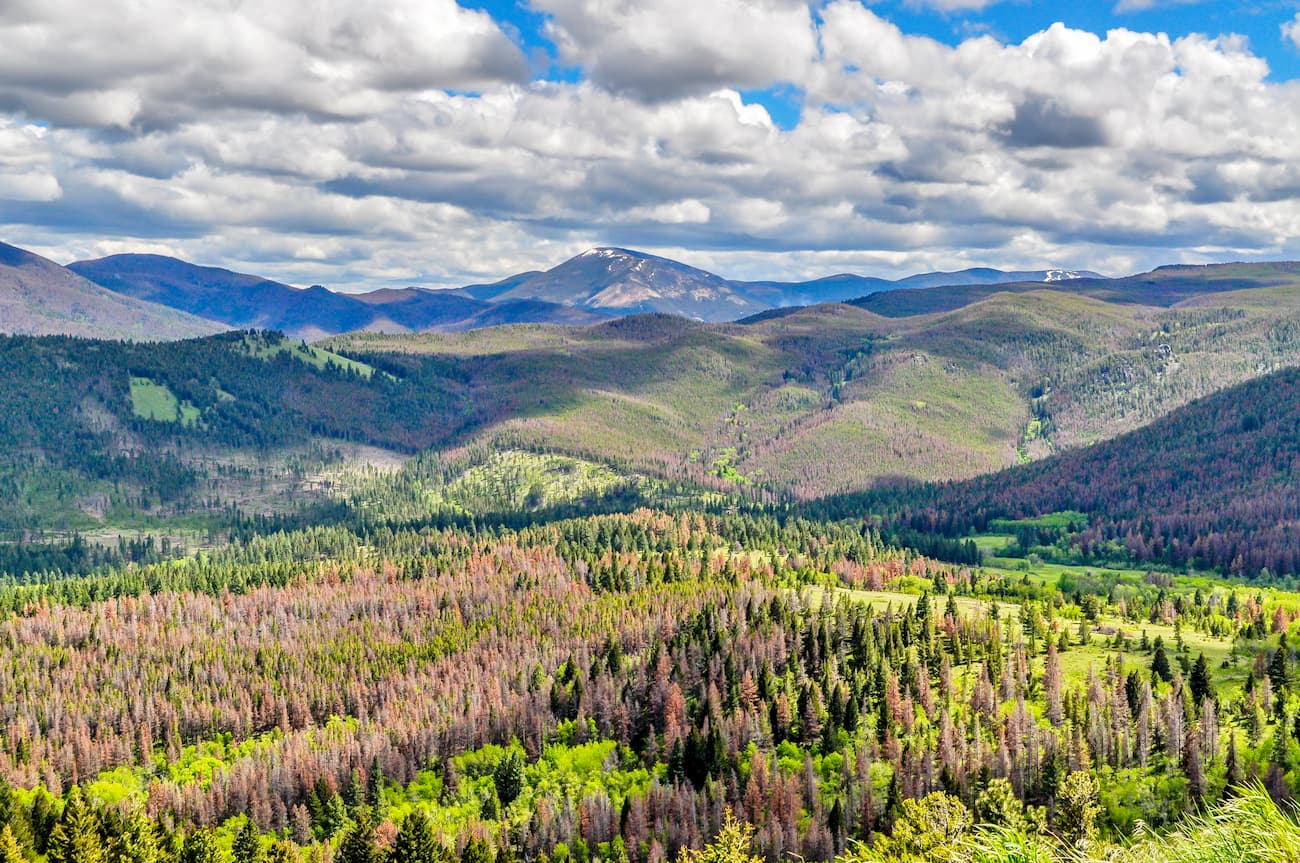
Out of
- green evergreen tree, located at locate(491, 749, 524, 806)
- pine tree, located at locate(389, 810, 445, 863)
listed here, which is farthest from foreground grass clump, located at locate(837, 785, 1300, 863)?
green evergreen tree, located at locate(491, 749, 524, 806)

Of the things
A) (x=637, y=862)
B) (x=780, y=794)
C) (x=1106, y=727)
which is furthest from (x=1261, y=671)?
(x=637, y=862)

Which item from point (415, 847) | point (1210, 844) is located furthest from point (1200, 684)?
point (1210, 844)

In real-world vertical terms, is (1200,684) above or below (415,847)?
above

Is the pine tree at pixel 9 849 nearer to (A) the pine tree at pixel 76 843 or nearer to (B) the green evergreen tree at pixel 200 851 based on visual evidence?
(A) the pine tree at pixel 76 843

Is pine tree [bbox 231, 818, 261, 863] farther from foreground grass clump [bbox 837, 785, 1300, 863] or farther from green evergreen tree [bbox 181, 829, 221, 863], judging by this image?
foreground grass clump [bbox 837, 785, 1300, 863]

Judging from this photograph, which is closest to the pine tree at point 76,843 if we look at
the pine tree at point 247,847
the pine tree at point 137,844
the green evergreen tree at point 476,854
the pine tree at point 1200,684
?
the pine tree at point 137,844

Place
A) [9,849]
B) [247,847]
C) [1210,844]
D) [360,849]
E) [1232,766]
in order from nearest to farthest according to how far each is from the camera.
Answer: [1210,844]
[9,849]
[360,849]
[1232,766]
[247,847]

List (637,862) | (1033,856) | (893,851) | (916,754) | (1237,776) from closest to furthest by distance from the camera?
1. (1033,856)
2. (893,851)
3. (1237,776)
4. (637,862)
5. (916,754)

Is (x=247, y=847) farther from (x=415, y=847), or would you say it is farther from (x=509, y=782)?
(x=509, y=782)

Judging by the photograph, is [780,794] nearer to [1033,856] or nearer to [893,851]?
[893,851]

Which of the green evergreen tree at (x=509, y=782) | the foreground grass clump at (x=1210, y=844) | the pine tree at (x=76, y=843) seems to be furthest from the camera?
the green evergreen tree at (x=509, y=782)

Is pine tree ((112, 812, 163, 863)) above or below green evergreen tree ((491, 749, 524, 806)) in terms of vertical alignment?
above
